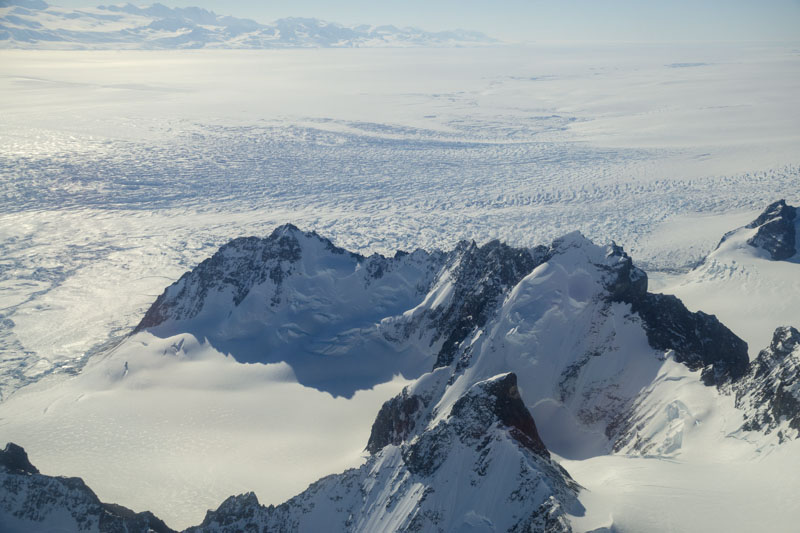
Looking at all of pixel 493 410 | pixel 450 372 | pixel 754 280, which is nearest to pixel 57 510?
pixel 493 410

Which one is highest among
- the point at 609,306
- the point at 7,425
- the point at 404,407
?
the point at 609,306

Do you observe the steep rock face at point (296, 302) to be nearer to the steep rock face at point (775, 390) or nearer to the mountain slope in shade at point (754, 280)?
the mountain slope in shade at point (754, 280)

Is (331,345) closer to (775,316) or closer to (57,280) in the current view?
(775,316)

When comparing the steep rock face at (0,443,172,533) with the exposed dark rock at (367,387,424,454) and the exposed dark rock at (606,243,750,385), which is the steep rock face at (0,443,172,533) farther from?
the exposed dark rock at (606,243,750,385)

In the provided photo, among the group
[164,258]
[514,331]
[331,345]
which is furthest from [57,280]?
[514,331]

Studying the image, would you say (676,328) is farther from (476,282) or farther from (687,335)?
(476,282)

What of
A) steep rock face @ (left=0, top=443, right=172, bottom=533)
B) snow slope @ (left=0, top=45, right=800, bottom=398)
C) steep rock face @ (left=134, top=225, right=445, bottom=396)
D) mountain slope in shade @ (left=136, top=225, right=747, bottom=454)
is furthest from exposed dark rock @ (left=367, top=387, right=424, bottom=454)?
snow slope @ (left=0, top=45, right=800, bottom=398)

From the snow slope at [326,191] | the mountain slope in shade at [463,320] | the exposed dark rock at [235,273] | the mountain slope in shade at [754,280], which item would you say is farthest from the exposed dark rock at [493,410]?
the exposed dark rock at [235,273]
